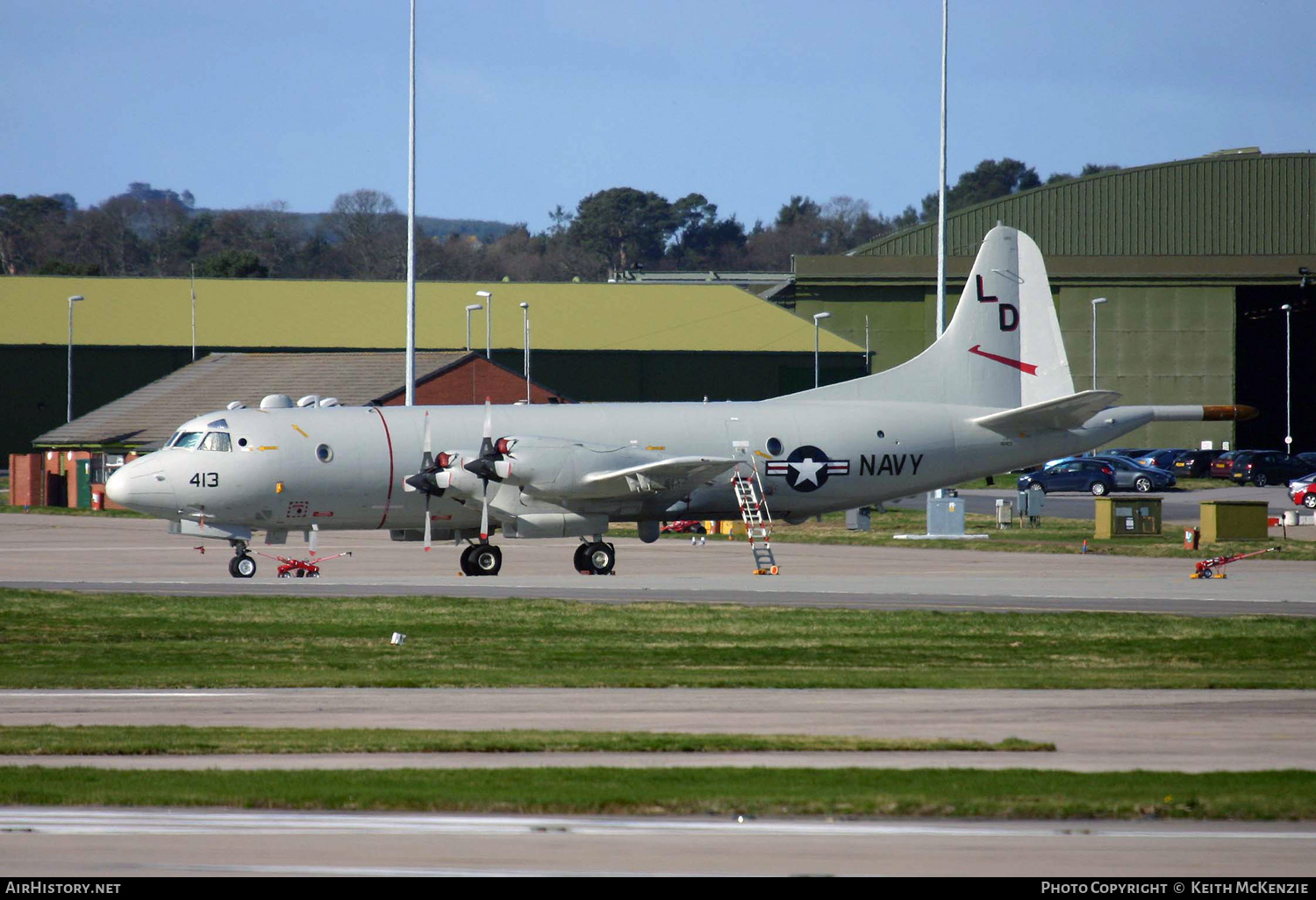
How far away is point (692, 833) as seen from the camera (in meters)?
10.9

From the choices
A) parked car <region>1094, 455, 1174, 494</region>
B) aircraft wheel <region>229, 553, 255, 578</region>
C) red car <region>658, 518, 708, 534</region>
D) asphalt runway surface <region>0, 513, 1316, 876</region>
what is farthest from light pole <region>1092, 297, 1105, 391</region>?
aircraft wheel <region>229, 553, 255, 578</region>

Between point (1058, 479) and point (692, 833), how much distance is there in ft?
223

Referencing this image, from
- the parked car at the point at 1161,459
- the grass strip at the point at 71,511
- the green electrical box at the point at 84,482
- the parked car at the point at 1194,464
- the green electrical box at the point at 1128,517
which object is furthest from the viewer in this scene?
the parked car at the point at 1161,459

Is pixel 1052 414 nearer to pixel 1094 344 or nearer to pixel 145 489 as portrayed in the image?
pixel 145 489

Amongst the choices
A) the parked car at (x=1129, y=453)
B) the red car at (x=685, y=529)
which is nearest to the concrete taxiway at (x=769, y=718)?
the red car at (x=685, y=529)

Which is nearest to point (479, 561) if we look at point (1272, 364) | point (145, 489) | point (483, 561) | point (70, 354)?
point (483, 561)

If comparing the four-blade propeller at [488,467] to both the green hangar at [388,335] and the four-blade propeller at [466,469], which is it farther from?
the green hangar at [388,335]

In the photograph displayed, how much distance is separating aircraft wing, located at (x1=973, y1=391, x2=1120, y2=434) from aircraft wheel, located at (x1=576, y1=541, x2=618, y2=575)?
9.93m

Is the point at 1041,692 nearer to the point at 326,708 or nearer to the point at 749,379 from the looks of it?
the point at 326,708

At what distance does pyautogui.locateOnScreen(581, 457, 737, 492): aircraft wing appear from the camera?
1339 inches

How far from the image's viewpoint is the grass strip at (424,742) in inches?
561

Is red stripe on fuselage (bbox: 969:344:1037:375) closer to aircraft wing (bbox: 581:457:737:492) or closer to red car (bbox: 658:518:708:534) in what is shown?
aircraft wing (bbox: 581:457:737:492)

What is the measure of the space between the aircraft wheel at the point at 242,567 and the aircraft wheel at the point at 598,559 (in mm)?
7554

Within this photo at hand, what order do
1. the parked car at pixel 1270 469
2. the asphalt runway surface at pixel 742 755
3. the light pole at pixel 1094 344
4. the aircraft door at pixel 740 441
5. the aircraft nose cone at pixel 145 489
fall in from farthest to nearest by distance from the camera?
the light pole at pixel 1094 344 < the parked car at pixel 1270 469 < the aircraft door at pixel 740 441 < the aircraft nose cone at pixel 145 489 < the asphalt runway surface at pixel 742 755
